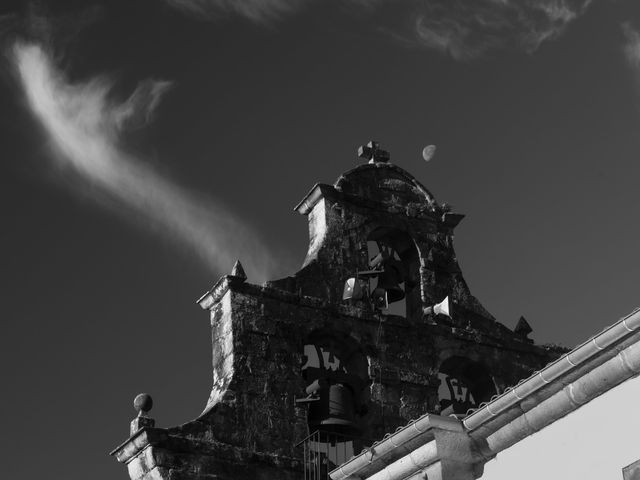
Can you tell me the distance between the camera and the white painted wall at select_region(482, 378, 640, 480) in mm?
10195

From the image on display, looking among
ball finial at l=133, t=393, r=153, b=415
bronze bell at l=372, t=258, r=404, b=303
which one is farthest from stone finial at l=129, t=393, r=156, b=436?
bronze bell at l=372, t=258, r=404, b=303

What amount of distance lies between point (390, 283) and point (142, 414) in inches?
169

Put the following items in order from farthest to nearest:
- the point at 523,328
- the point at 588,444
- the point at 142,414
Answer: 1. the point at 523,328
2. the point at 142,414
3. the point at 588,444

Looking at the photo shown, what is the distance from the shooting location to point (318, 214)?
58.1 ft

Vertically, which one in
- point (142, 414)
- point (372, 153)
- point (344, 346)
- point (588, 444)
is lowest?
point (588, 444)

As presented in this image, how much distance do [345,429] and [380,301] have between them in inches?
85.0

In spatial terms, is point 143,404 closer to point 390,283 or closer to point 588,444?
point 390,283

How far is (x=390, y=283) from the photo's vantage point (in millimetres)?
17641

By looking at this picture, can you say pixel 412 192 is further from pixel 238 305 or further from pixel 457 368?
pixel 238 305

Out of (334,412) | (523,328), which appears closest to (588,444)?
(334,412)

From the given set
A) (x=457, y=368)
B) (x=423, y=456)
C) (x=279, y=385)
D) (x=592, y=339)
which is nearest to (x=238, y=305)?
(x=279, y=385)

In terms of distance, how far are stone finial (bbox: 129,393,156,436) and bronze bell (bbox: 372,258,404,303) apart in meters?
Result: 3.80

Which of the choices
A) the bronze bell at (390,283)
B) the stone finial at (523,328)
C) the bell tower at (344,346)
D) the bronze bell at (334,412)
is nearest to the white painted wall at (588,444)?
the bell tower at (344,346)

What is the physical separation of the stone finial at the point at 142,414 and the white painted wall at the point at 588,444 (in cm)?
485
